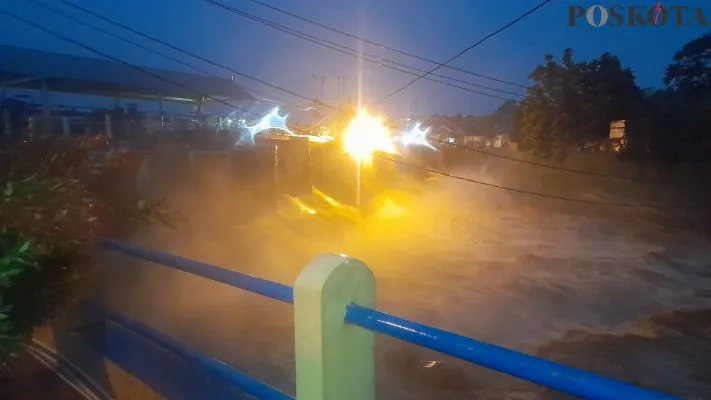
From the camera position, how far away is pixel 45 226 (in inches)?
70.9

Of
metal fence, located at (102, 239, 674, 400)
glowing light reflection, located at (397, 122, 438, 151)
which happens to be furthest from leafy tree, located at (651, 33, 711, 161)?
metal fence, located at (102, 239, 674, 400)

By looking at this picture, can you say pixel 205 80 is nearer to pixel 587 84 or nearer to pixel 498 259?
pixel 498 259

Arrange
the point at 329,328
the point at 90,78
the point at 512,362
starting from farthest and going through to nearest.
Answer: the point at 90,78 → the point at 329,328 → the point at 512,362

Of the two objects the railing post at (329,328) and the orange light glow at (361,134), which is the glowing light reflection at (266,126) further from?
the railing post at (329,328)

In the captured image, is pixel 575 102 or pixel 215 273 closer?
pixel 215 273

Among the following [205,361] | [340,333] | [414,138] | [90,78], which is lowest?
[205,361]

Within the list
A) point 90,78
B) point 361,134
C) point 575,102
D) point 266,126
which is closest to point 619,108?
point 575,102

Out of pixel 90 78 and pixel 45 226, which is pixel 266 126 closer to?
pixel 90 78

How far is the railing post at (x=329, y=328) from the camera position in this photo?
1.31 metres

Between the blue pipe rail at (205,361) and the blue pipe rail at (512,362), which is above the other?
the blue pipe rail at (512,362)

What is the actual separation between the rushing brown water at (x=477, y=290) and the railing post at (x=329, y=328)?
202cm

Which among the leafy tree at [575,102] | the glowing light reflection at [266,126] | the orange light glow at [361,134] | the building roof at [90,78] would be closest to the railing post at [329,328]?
the glowing light reflection at [266,126]

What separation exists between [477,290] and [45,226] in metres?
12.6

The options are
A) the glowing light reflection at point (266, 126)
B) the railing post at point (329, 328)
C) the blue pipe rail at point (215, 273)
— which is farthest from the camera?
the glowing light reflection at point (266, 126)
